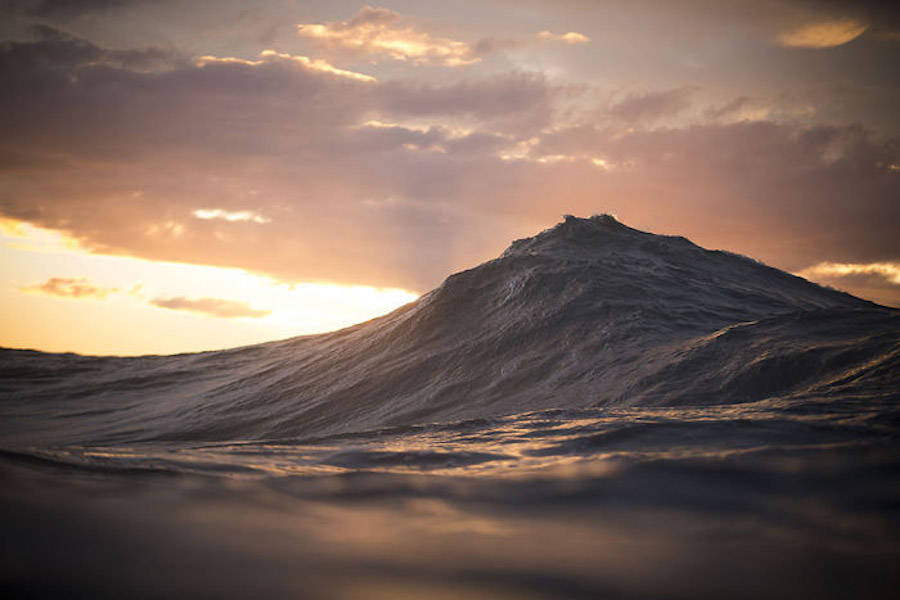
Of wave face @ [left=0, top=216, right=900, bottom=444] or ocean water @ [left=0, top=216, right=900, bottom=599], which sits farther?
wave face @ [left=0, top=216, right=900, bottom=444]

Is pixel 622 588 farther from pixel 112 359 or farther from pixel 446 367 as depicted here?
pixel 112 359

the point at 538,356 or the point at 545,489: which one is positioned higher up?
the point at 538,356

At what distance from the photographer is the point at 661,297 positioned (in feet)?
37.2

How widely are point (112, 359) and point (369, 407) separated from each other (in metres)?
15.6

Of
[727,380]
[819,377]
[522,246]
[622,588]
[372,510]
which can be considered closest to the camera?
[622,588]

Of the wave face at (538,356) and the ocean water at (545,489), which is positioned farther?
the wave face at (538,356)

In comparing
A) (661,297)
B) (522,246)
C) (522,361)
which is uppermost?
(522,246)

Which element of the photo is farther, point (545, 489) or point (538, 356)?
point (538, 356)

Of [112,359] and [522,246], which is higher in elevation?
[522,246]

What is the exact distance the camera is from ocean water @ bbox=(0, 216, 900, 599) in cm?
226

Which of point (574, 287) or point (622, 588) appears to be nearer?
point (622, 588)

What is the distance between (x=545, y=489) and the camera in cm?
345

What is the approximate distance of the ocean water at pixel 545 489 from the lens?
2262 millimetres

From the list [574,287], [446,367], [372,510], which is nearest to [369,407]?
[446,367]
